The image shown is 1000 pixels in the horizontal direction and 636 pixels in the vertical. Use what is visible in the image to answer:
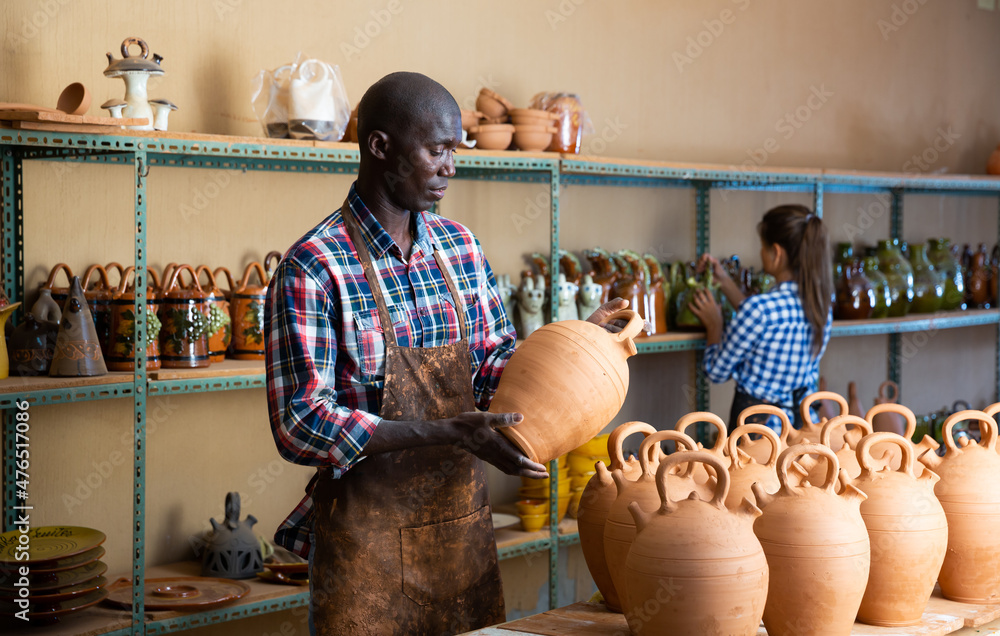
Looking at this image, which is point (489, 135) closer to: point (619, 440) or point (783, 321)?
point (783, 321)

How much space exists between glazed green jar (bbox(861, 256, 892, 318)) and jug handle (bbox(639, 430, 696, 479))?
9.86ft

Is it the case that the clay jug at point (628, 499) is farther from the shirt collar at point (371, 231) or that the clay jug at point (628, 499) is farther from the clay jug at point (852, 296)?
the clay jug at point (852, 296)

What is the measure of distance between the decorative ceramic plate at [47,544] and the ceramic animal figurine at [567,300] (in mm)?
1645

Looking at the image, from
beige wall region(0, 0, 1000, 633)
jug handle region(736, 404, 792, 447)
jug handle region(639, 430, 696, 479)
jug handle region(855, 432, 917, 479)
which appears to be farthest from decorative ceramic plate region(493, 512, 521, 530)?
jug handle region(855, 432, 917, 479)

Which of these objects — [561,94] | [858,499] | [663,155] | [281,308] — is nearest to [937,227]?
[663,155]

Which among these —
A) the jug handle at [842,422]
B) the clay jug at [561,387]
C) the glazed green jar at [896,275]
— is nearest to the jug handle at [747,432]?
the jug handle at [842,422]

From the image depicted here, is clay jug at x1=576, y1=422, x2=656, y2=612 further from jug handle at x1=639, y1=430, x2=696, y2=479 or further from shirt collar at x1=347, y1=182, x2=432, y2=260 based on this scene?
shirt collar at x1=347, y1=182, x2=432, y2=260

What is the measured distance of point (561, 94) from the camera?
3549 mm

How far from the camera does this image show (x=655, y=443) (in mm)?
1784

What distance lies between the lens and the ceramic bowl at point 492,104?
3402 mm

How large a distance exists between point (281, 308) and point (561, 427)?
1.77 feet

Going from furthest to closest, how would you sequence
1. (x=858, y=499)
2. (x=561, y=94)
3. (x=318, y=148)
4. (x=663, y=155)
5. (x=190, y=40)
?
(x=663, y=155) < (x=561, y=94) < (x=190, y=40) < (x=318, y=148) < (x=858, y=499)

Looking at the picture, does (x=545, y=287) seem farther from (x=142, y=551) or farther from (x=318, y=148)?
(x=142, y=551)

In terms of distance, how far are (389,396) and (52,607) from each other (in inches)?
50.6
